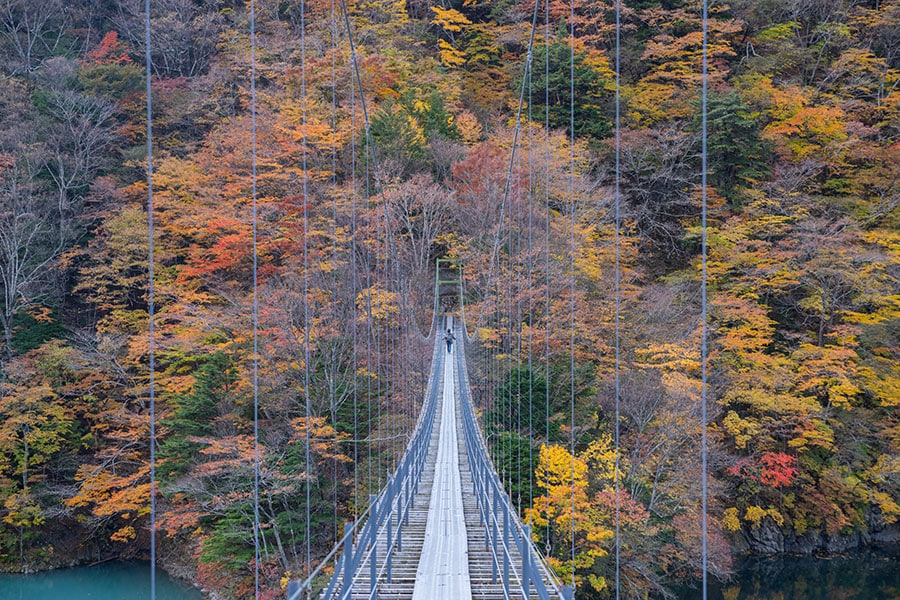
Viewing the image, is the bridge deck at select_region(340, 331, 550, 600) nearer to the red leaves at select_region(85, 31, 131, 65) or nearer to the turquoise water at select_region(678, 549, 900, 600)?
the turquoise water at select_region(678, 549, 900, 600)

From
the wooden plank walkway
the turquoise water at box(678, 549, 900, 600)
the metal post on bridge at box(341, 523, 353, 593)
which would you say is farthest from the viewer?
the turquoise water at box(678, 549, 900, 600)

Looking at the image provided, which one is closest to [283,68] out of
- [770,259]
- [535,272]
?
[535,272]

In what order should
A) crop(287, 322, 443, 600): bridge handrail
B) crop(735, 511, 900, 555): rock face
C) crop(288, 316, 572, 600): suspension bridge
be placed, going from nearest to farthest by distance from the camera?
crop(287, 322, 443, 600): bridge handrail → crop(288, 316, 572, 600): suspension bridge → crop(735, 511, 900, 555): rock face

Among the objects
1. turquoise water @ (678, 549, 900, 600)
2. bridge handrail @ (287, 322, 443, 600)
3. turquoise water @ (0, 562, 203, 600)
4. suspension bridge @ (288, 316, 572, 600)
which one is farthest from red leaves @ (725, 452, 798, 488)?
turquoise water @ (0, 562, 203, 600)

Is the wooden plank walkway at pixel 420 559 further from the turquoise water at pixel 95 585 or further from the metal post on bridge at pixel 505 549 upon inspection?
the turquoise water at pixel 95 585

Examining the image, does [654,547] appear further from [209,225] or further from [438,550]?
[209,225]

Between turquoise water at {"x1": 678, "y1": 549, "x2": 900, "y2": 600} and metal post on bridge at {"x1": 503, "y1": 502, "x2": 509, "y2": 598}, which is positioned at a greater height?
metal post on bridge at {"x1": 503, "y1": 502, "x2": 509, "y2": 598}

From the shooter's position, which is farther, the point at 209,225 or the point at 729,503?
the point at 209,225
